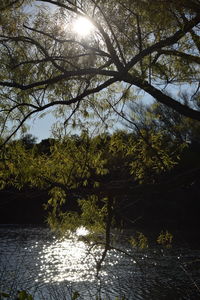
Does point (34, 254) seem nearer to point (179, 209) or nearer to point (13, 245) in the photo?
point (13, 245)

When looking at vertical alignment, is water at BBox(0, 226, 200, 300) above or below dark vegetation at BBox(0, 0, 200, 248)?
below

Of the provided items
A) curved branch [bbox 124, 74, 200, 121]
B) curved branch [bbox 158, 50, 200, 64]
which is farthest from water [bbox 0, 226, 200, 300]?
curved branch [bbox 124, 74, 200, 121]

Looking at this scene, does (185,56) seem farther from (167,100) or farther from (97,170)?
(97,170)

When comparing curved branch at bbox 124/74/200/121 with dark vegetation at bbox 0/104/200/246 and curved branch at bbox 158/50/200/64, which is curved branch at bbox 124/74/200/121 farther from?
curved branch at bbox 158/50/200/64

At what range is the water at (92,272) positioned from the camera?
1151 centimetres

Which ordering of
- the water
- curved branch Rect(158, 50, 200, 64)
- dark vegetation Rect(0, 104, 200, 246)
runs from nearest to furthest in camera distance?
dark vegetation Rect(0, 104, 200, 246)
curved branch Rect(158, 50, 200, 64)
the water

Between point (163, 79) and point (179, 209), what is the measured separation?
2301 centimetres

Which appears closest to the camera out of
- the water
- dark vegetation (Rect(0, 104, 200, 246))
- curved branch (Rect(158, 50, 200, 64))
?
dark vegetation (Rect(0, 104, 200, 246))

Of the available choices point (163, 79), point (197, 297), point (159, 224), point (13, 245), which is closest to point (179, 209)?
point (159, 224)

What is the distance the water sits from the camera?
11.5 metres

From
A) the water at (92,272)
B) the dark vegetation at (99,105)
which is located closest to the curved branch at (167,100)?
the dark vegetation at (99,105)

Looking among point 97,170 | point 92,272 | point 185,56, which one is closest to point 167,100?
point 185,56

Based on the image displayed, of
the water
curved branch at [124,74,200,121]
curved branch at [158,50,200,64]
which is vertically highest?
curved branch at [158,50,200,64]

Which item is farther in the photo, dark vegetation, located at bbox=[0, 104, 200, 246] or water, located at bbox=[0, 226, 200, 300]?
water, located at bbox=[0, 226, 200, 300]
